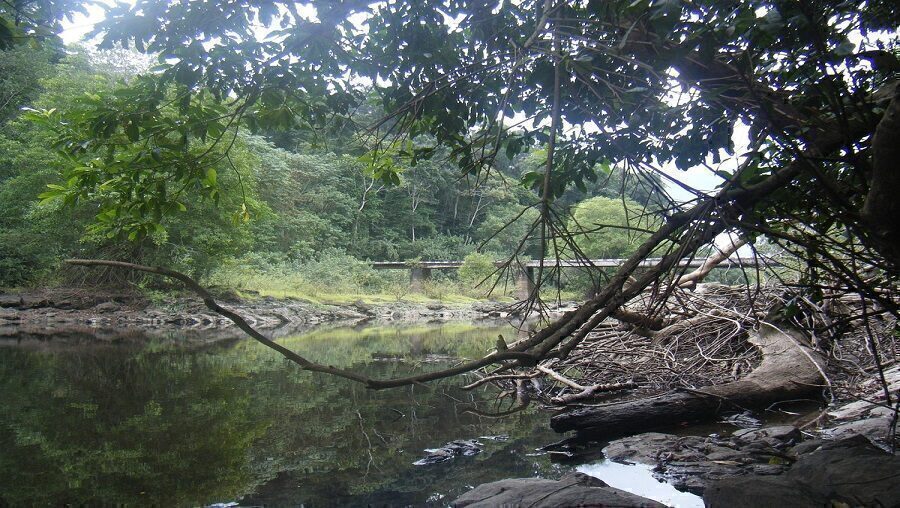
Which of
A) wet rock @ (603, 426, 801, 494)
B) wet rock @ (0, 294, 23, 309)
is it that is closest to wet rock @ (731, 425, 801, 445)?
wet rock @ (603, 426, 801, 494)

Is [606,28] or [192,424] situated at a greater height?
[606,28]

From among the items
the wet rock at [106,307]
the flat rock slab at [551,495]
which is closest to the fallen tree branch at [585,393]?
the flat rock slab at [551,495]

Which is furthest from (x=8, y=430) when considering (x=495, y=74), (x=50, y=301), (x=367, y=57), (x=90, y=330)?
(x=50, y=301)

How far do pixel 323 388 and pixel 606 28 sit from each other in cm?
469

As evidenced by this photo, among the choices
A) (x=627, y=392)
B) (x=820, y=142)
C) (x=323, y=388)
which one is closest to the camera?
(x=820, y=142)

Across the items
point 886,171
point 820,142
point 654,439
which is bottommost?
point 654,439

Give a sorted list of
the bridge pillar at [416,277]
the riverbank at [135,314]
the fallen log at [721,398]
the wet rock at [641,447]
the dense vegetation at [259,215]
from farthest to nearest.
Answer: the bridge pillar at [416,277] → the riverbank at [135,314] → the dense vegetation at [259,215] → the fallen log at [721,398] → the wet rock at [641,447]

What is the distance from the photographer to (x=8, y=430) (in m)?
3.86

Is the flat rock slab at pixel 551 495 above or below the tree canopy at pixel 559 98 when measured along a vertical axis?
below

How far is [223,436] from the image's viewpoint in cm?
397

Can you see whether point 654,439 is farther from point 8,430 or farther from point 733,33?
point 8,430

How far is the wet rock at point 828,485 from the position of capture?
6.92ft

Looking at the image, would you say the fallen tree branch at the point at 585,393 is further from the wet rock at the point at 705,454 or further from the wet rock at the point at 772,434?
the wet rock at the point at 772,434

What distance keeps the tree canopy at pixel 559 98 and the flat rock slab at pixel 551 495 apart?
1.02 metres
